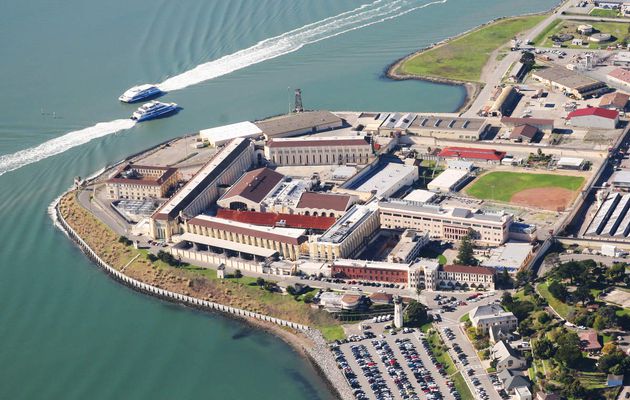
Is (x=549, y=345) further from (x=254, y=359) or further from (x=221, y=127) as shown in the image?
(x=221, y=127)

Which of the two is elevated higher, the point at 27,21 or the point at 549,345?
the point at 27,21

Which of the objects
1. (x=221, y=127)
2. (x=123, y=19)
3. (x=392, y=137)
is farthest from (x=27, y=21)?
(x=392, y=137)

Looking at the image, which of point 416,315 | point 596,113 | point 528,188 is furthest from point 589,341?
point 596,113

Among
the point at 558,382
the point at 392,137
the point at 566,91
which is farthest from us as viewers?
the point at 566,91

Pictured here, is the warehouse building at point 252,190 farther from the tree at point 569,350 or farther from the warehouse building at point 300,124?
the tree at point 569,350

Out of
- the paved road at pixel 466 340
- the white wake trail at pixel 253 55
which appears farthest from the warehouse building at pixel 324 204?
the white wake trail at pixel 253 55

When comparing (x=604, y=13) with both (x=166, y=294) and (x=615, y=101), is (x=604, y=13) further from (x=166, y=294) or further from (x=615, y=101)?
(x=166, y=294)

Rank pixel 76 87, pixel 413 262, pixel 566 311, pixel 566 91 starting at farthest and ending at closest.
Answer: pixel 76 87, pixel 566 91, pixel 413 262, pixel 566 311

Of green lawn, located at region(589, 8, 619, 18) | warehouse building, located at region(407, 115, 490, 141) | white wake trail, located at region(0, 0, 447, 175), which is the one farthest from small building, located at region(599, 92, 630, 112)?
white wake trail, located at region(0, 0, 447, 175)
